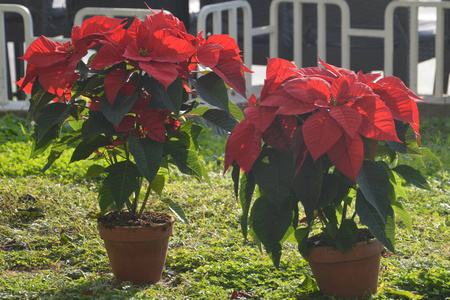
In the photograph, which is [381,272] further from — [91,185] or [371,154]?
[91,185]

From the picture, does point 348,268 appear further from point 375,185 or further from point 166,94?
point 166,94

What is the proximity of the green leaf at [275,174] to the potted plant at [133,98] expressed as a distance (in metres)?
0.24

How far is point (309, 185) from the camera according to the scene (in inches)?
77.4

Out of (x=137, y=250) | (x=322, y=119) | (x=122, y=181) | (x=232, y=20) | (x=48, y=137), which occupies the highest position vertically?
(x=232, y=20)

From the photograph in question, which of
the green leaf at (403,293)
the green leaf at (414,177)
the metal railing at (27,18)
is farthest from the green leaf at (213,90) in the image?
the metal railing at (27,18)

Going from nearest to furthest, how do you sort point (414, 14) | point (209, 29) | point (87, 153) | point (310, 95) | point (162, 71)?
point (310, 95), point (162, 71), point (87, 153), point (414, 14), point (209, 29)

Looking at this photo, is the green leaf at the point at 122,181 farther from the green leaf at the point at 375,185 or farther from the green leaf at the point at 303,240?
the green leaf at the point at 375,185

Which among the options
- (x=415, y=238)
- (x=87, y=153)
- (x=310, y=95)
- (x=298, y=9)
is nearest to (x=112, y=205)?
(x=87, y=153)

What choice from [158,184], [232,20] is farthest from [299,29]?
[158,184]

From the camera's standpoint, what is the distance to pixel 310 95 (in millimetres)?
1949

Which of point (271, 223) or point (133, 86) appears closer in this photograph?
point (271, 223)

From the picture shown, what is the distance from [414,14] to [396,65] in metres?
0.49

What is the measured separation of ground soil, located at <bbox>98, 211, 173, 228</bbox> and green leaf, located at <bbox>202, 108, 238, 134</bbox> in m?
0.38

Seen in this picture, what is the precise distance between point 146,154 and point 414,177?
810mm
